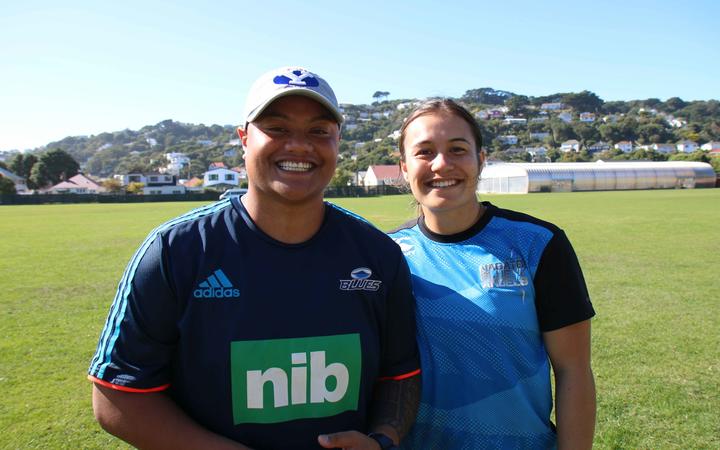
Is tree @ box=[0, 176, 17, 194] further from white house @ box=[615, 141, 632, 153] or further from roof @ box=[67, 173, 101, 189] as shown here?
white house @ box=[615, 141, 632, 153]

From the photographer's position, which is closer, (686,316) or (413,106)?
(413,106)

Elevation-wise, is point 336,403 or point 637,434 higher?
point 336,403

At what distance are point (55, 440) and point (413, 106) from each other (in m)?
3.68

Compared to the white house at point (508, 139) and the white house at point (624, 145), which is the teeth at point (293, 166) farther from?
the white house at point (624, 145)

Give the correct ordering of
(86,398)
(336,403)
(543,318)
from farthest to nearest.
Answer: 1. (86,398)
2. (543,318)
3. (336,403)

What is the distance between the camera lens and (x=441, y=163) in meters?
2.25

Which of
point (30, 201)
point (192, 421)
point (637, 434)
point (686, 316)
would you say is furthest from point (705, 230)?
point (30, 201)

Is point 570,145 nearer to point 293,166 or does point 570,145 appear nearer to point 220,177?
point 220,177

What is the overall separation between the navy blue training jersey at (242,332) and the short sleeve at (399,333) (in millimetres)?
122

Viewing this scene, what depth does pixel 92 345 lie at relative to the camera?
6.20 meters

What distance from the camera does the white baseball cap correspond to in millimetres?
1868

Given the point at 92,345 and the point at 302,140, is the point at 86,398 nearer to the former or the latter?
the point at 92,345

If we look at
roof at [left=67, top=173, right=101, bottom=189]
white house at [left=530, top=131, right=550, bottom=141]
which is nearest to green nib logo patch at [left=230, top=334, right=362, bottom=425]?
roof at [left=67, top=173, right=101, bottom=189]

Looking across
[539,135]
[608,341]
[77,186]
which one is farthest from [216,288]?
[539,135]
